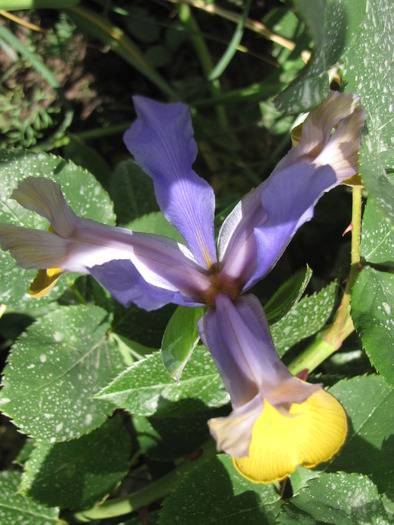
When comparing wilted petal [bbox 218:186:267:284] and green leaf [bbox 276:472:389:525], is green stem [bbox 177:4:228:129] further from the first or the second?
green leaf [bbox 276:472:389:525]

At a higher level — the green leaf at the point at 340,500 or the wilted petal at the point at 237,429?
the wilted petal at the point at 237,429

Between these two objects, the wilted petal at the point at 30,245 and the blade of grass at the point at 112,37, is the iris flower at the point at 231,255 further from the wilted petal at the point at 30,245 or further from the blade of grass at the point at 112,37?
the blade of grass at the point at 112,37

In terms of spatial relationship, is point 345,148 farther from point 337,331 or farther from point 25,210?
point 25,210

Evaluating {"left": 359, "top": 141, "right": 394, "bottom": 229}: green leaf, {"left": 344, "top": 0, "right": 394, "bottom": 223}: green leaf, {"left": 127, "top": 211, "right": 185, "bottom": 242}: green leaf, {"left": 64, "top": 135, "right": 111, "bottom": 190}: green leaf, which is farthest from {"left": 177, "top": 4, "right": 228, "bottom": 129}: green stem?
{"left": 359, "top": 141, "right": 394, "bottom": 229}: green leaf

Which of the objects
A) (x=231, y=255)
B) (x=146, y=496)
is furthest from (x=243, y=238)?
(x=146, y=496)

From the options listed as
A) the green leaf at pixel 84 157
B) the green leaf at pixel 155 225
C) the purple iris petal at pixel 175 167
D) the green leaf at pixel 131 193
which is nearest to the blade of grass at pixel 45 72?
the green leaf at pixel 84 157

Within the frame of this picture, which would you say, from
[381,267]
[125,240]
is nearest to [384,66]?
[381,267]

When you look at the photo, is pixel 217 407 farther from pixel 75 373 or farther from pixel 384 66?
pixel 384 66
